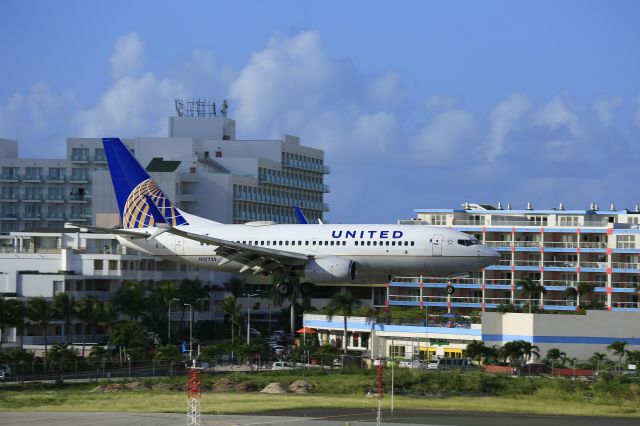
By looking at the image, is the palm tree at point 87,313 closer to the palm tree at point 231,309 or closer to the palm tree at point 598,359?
the palm tree at point 231,309

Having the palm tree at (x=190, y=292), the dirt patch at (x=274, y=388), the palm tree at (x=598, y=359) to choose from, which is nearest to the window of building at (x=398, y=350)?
the palm tree at (x=598, y=359)

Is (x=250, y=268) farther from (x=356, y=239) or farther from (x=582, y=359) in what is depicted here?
(x=582, y=359)

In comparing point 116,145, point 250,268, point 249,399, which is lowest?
point 249,399

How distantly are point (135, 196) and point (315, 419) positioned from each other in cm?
3816

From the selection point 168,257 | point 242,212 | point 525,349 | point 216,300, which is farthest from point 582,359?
point 242,212

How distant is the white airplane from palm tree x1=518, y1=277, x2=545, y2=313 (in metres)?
51.2

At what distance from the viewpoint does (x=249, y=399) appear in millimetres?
80625

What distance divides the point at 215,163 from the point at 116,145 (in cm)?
8990

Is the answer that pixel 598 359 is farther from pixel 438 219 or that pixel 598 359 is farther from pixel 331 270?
pixel 438 219

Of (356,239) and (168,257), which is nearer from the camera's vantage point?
(356,239)

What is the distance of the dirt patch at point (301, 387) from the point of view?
86.1m

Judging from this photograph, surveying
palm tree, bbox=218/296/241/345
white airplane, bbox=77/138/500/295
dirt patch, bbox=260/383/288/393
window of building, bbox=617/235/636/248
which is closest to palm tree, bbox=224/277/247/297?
palm tree, bbox=218/296/241/345

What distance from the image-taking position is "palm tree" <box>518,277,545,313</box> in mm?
143375

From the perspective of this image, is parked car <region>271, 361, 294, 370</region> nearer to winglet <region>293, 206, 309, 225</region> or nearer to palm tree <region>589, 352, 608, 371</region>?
winglet <region>293, 206, 309, 225</region>
